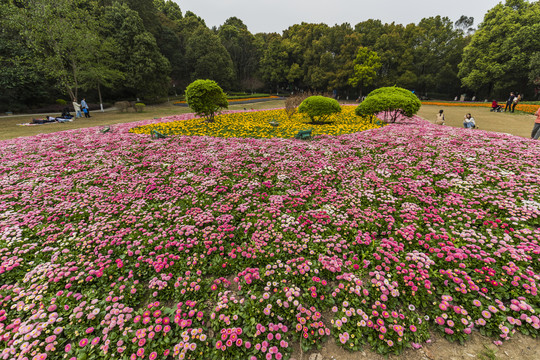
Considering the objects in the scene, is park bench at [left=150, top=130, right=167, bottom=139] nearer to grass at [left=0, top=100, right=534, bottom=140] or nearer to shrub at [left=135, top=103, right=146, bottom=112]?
grass at [left=0, top=100, right=534, bottom=140]

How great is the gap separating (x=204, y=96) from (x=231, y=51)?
47.4 m

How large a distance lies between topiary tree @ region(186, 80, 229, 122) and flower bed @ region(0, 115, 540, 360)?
10169mm

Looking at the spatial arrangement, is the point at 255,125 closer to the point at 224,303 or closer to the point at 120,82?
the point at 224,303

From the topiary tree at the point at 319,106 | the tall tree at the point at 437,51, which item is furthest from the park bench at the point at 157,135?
the tall tree at the point at 437,51

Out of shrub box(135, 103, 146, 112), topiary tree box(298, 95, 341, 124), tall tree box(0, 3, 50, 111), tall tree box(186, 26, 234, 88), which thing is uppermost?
tall tree box(186, 26, 234, 88)

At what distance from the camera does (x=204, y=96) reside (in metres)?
16.1

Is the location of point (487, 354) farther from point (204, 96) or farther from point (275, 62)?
point (275, 62)

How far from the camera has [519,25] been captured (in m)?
32.3

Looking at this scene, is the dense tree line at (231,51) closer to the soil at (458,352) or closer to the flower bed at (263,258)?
the flower bed at (263,258)

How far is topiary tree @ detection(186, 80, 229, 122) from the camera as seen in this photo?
51.5 feet

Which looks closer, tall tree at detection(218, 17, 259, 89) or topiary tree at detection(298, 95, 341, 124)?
topiary tree at detection(298, 95, 341, 124)

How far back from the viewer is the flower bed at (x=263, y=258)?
2.77m

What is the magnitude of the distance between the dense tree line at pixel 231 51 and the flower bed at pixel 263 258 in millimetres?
20612

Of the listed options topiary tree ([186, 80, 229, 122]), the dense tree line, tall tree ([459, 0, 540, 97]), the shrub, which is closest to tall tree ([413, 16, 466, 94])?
the dense tree line
